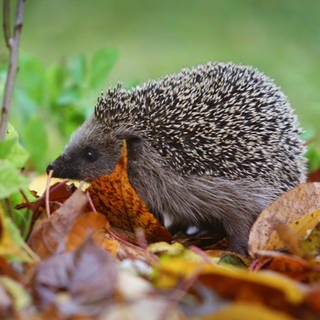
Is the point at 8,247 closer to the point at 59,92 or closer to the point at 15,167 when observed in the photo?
the point at 15,167

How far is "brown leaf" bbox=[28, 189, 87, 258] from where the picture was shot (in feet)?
7.63

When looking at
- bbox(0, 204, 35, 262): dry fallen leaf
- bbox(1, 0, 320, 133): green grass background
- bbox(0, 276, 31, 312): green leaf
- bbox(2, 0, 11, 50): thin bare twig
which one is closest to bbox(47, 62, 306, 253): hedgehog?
bbox(2, 0, 11, 50): thin bare twig

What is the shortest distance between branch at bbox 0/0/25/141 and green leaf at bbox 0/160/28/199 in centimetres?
44

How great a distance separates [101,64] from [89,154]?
42.2 inches

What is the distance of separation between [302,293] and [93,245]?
581 mm

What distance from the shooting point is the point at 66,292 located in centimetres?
194

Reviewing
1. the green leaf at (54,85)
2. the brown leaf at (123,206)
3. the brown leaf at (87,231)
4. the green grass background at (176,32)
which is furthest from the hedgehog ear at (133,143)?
the green grass background at (176,32)

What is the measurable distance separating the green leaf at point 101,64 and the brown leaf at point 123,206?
1.82 m

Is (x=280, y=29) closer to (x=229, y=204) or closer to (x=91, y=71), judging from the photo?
(x=91, y=71)

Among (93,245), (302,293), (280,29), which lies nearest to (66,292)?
(93,245)

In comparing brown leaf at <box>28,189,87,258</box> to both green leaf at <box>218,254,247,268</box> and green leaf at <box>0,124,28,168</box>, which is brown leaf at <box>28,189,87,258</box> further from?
green leaf at <box>218,254,247,268</box>

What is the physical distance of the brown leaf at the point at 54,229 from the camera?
7.63 ft

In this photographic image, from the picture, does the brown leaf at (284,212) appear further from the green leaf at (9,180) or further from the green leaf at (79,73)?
the green leaf at (79,73)

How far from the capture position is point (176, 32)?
1356 centimetres
